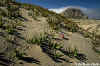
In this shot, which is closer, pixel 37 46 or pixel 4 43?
pixel 4 43

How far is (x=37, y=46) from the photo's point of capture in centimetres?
352

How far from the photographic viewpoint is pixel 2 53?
2.75 metres

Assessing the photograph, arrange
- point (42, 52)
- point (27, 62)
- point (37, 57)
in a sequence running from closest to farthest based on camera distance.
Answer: point (27, 62)
point (37, 57)
point (42, 52)

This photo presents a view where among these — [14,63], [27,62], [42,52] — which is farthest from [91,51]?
[14,63]

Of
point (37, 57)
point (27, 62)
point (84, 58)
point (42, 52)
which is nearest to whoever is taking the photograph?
point (27, 62)

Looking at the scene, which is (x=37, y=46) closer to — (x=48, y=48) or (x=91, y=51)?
(x=48, y=48)

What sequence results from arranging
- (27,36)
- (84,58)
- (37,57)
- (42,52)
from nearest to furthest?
(37,57) → (42,52) → (84,58) → (27,36)

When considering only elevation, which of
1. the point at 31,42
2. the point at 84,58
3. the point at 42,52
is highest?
the point at 31,42

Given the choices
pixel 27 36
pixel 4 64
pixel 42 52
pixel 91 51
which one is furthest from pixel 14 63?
pixel 91 51

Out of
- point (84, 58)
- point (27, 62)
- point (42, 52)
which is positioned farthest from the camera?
point (84, 58)

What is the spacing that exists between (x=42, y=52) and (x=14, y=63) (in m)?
0.93

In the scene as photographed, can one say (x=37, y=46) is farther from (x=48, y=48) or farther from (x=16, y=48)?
(x=16, y=48)

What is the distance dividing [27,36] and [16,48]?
0.93 metres

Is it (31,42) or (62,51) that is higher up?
A: (31,42)
